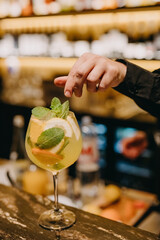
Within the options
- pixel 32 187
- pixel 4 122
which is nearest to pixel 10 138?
pixel 4 122

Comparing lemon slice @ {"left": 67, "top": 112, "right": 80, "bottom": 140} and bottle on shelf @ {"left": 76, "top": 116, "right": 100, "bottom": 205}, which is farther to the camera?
bottle on shelf @ {"left": 76, "top": 116, "right": 100, "bottom": 205}

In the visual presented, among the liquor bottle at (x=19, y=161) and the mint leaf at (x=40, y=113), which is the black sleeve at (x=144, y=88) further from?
the liquor bottle at (x=19, y=161)

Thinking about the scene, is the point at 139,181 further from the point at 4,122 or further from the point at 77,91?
the point at 77,91

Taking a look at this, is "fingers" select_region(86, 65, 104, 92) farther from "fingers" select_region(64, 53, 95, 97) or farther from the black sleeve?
the black sleeve

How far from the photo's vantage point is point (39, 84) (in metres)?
3.63

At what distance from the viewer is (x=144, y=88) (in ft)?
3.87

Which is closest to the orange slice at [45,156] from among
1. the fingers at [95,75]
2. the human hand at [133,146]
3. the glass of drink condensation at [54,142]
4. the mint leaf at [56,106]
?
the glass of drink condensation at [54,142]

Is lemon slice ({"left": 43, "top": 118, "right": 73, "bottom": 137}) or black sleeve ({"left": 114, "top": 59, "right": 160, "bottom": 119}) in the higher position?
lemon slice ({"left": 43, "top": 118, "right": 73, "bottom": 137})

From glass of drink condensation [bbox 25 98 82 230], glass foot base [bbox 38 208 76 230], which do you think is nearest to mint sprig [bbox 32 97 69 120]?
glass of drink condensation [bbox 25 98 82 230]

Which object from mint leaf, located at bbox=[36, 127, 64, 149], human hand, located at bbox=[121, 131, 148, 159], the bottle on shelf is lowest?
human hand, located at bbox=[121, 131, 148, 159]

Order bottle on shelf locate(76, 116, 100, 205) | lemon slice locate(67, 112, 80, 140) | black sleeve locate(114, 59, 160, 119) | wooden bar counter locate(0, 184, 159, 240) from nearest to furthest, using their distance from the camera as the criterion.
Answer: wooden bar counter locate(0, 184, 159, 240), lemon slice locate(67, 112, 80, 140), black sleeve locate(114, 59, 160, 119), bottle on shelf locate(76, 116, 100, 205)

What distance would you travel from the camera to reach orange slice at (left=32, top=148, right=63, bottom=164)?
75 centimetres

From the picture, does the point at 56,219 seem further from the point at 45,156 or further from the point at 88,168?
the point at 88,168

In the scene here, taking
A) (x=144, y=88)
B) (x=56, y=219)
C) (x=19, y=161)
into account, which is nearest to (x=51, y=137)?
(x=56, y=219)
